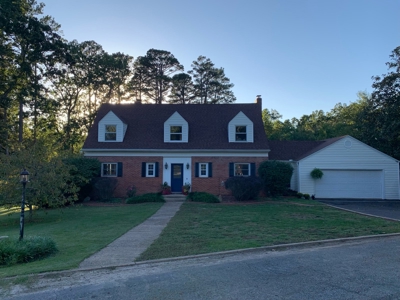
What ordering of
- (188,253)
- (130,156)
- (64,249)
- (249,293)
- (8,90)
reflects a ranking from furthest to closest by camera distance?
(8,90), (130,156), (64,249), (188,253), (249,293)

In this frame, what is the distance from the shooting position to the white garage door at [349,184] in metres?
21.3

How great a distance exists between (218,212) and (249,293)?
32.3ft

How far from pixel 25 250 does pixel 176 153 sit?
1473 centimetres

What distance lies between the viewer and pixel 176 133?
73.7 ft

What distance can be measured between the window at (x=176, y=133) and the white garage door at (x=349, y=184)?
32.8 feet

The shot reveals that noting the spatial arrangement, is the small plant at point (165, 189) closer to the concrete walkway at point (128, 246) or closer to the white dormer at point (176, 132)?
the white dormer at point (176, 132)

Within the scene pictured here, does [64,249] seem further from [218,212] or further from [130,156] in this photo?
[130,156]

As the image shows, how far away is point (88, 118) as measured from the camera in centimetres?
3269

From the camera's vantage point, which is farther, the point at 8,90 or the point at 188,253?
the point at 8,90

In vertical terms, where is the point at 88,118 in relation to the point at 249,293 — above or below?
above

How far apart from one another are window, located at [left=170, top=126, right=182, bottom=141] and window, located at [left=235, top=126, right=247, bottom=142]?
4034 millimetres

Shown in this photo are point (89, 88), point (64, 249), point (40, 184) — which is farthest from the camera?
point (89, 88)

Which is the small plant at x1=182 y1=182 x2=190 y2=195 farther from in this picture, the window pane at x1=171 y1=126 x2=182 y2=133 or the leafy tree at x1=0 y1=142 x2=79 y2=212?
the leafy tree at x1=0 y1=142 x2=79 y2=212

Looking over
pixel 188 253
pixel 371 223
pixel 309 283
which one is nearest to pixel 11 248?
pixel 188 253
